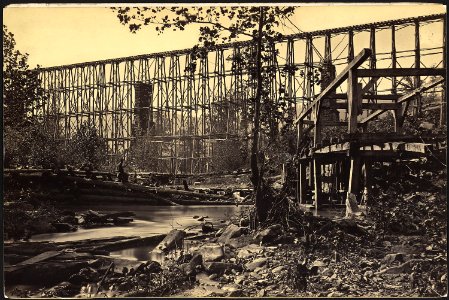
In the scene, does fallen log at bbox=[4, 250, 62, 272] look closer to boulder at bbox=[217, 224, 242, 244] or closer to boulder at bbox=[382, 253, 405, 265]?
boulder at bbox=[217, 224, 242, 244]

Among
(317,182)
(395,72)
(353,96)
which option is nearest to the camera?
(353,96)

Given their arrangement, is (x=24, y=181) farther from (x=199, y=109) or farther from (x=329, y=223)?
(x=199, y=109)

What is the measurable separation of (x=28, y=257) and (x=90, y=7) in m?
4.35

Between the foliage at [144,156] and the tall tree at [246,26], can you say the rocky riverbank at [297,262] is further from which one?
the foliage at [144,156]

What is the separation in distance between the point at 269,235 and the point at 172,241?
70.1 inches

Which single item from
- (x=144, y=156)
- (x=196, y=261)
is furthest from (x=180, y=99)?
(x=196, y=261)

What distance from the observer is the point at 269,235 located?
7852mm

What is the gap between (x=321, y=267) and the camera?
22.1 ft

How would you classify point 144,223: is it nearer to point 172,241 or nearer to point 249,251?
point 172,241

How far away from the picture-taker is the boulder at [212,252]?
23.6ft

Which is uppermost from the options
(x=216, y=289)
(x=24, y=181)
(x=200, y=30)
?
(x=200, y=30)

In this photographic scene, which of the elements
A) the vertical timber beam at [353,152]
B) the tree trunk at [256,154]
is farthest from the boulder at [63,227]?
the vertical timber beam at [353,152]

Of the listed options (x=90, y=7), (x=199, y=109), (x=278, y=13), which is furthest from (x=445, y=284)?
(x=199, y=109)

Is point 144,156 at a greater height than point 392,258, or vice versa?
point 144,156
